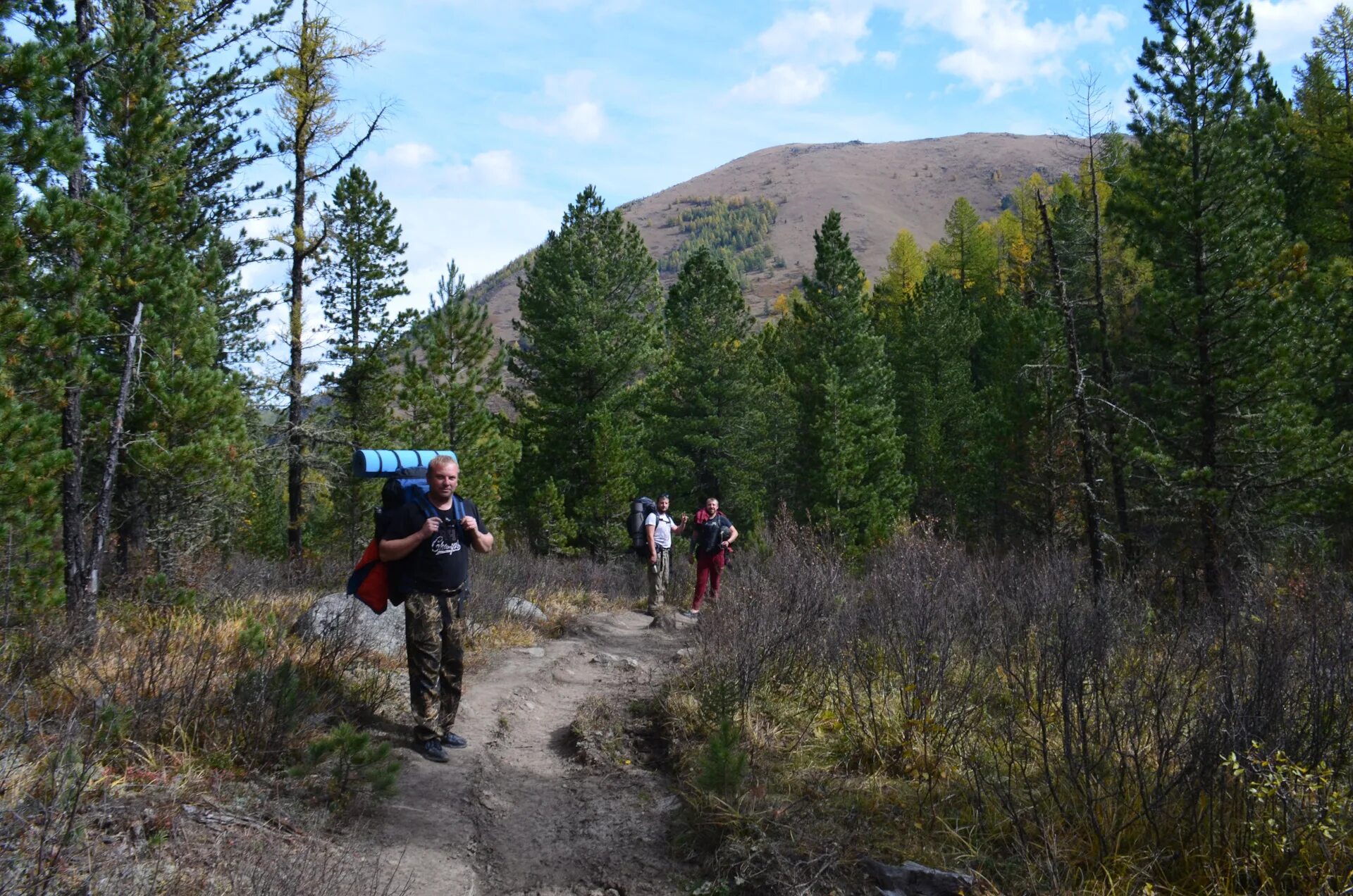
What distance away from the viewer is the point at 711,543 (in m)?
10.2

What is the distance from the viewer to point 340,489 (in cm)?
1880

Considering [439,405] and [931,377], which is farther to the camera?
[931,377]

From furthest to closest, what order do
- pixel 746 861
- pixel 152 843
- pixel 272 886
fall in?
pixel 746 861 < pixel 152 843 < pixel 272 886

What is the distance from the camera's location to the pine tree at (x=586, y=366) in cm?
2152

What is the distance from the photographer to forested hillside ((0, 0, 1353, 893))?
3.49m

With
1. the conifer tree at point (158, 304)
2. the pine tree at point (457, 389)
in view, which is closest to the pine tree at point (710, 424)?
the pine tree at point (457, 389)

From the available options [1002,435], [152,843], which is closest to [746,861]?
[152,843]

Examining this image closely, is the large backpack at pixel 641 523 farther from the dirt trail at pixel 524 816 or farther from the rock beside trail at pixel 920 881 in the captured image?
Answer: the rock beside trail at pixel 920 881

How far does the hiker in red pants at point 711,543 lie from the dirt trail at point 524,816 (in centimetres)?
374

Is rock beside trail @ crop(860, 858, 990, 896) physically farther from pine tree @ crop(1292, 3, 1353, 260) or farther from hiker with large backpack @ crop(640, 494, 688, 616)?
pine tree @ crop(1292, 3, 1353, 260)

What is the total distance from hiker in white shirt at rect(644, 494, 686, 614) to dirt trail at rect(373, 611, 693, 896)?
441cm

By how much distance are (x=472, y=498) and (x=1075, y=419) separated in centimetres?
1443

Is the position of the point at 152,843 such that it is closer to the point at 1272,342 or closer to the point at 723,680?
the point at 723,680

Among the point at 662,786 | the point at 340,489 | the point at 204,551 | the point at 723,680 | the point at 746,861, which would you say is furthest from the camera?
the point at 340,489
